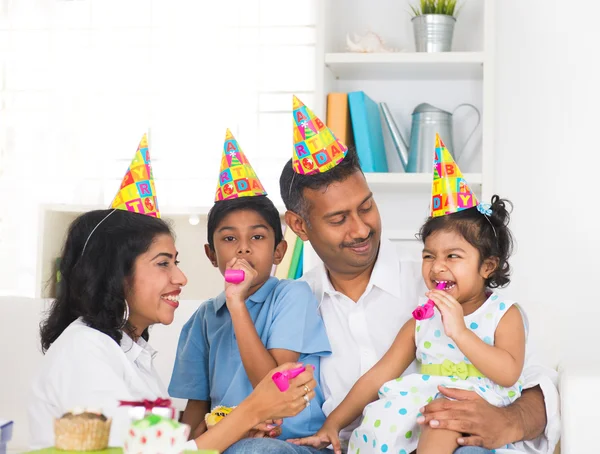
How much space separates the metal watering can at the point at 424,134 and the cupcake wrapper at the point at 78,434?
1945mm

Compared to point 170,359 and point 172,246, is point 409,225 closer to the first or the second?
point 170,359

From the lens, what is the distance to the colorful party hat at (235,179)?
2.12 metres

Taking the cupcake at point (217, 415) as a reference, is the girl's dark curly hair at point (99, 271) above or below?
above

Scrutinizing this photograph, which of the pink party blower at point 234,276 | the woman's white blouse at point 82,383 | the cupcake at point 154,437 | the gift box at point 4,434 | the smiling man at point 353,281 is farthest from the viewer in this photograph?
the smiling man at point 353,281

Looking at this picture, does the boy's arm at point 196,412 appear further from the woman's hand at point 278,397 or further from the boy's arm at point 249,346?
the woman's hand at point 278,397

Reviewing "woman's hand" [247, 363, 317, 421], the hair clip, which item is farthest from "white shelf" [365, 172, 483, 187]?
"woman's hand" [247, 363, 317, 421]

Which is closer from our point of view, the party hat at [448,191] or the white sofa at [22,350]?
the party hat at [448,191]

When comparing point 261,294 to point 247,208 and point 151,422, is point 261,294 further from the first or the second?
point 151,422

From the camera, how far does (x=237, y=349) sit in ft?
6.62

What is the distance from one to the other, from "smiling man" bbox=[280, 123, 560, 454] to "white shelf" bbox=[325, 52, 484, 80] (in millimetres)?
961

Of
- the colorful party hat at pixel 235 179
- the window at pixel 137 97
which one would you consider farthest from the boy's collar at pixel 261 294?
the window at pixel 137 97

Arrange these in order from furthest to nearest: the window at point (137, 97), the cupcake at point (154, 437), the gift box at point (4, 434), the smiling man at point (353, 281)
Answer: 1. the window at point (137, 97)
2. the smiling man at point (353, 281)
3. the gift box at point (4, 434)
4. the cupcake at point (154, 437)

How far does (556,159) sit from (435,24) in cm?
67

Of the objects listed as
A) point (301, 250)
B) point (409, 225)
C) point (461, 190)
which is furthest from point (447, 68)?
point (461, 190)
